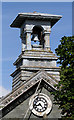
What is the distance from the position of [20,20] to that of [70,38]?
42.6ft

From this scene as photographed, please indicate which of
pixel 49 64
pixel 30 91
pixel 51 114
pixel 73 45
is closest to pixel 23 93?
pixel 30 91

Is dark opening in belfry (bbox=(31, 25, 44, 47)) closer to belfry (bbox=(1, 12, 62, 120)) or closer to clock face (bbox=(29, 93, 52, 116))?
belfry (bbox=(1, 12, 62, 120))

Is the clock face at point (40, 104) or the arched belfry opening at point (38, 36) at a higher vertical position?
the arched belfry opening at point (38, 36)

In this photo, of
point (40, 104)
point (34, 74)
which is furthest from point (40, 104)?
point (34, 74)

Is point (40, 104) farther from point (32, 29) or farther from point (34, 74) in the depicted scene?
point (32, 29)

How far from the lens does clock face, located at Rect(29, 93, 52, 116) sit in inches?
1244

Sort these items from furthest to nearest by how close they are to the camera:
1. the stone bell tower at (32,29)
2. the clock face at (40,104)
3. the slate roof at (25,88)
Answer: the stone bell tower at (32,29)
the clock face at (40,104)
the slate roof at (25,88)

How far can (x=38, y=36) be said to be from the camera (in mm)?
39844

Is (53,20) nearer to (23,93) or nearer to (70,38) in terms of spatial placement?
(23,93)

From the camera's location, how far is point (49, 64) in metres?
36.8

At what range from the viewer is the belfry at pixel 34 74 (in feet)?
104

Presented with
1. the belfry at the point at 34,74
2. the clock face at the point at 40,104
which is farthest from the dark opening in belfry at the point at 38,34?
the clock face at the point at 40,104

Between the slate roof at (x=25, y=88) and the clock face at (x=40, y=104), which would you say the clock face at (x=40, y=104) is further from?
the slate roof at (x=25, y=88)

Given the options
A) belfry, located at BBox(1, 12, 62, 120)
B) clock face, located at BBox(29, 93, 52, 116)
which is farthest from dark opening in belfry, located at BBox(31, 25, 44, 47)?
clock face, located at BBox(29, 93, 52, 116)
